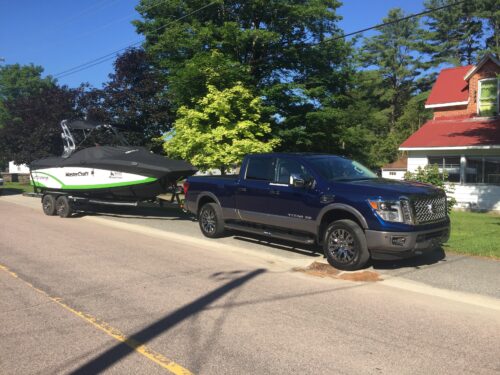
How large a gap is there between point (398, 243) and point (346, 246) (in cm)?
87

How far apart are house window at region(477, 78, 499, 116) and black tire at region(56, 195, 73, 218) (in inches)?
752

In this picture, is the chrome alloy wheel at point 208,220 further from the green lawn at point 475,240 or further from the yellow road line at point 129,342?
the green lawn at point 475,240

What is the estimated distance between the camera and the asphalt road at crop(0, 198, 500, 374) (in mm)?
4133

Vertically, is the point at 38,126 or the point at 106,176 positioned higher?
the point at 38,126

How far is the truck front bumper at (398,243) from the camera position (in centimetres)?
709

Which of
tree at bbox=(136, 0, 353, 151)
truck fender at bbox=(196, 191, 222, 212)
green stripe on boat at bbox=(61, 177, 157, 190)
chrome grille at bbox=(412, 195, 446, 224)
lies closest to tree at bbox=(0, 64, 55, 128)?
tree at bbox=(136, 0, 353, 151)

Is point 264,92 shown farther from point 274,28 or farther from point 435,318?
point 435,318

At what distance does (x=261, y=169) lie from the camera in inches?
375

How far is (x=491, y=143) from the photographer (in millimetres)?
18953

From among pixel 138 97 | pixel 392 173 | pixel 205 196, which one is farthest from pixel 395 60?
pixel 205 196

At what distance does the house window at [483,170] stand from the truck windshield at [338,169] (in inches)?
527

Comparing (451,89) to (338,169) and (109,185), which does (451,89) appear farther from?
(109,185)

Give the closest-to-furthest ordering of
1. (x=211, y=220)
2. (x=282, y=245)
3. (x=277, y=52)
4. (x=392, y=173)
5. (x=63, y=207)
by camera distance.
A: (x=282, y=245)
(x=211, y=220)
(x=63, y=207)
(x=277, y=52)
(x=392, y=173)

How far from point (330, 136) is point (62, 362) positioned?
17.2 m
